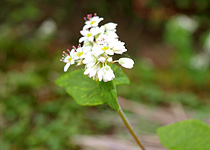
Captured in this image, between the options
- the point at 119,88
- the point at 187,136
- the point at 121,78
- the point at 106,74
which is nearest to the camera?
the point at 106,74

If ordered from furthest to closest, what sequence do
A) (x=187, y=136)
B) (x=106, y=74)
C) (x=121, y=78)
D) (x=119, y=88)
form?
(x=119, y=88) → (x=187, y=136) → (x=121, y=78) → (x=106, y=74)

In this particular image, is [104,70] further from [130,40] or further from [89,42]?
[130,40]

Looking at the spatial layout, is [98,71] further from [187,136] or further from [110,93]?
[187,136]

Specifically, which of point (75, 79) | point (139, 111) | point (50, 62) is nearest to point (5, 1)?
point (50, 62)

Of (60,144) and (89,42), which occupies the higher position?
(89,42)

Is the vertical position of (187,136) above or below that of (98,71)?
below

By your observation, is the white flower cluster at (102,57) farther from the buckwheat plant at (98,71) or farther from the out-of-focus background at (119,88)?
the out-of-focus background at (119,88)

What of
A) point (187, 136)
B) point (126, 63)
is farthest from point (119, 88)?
point (126, 63)
